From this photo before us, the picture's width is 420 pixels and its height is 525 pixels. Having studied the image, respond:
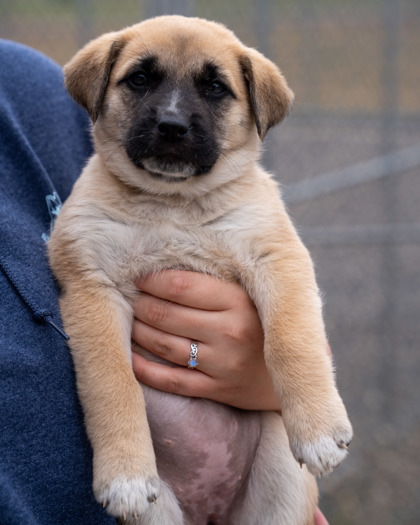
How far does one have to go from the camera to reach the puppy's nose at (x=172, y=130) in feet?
7.26

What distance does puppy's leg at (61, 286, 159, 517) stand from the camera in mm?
1970

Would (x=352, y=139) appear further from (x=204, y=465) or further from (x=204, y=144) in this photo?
(x=204, y=465)

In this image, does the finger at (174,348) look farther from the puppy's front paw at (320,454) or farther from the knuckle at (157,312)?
the puppy's front paw at (320,454)

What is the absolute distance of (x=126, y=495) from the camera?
196 cm

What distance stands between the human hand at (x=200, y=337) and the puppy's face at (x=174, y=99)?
405 mm

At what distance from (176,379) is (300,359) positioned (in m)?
0.44

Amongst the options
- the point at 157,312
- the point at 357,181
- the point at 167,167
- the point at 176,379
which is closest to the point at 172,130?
the point at 167,167

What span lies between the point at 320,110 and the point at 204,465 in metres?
3.48

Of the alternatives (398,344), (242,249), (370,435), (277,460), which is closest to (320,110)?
(398,344)

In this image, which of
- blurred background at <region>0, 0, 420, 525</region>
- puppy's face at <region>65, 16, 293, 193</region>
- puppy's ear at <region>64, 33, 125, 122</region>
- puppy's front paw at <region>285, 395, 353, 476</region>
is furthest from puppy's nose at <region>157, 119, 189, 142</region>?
blurred background at <region>0, 0, 420, 525</region>

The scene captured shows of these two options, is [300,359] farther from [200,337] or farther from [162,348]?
[162,348]

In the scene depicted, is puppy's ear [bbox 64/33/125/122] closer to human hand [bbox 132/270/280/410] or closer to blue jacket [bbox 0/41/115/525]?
blue jacket [bbox 0/41/115/525]

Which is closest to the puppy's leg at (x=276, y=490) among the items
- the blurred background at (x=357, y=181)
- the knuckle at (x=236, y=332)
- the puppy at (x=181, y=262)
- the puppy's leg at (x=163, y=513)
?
the puppy at (x=181, y=262)

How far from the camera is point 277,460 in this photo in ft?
7.81
